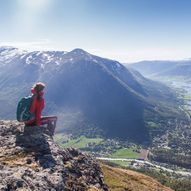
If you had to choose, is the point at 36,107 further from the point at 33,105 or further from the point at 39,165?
the point at 39,165

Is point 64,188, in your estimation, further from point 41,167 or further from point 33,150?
point 33,150

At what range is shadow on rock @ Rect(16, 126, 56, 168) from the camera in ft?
62.3

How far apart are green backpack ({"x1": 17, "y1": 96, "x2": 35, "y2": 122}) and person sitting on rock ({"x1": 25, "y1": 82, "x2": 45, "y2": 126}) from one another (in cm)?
21

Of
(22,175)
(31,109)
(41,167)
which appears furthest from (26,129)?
(22,175)

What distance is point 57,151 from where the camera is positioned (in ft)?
68.0

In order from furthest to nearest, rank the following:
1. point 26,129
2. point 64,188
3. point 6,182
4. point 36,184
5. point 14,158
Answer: point 26,129, point 14,158, point 64,188, point 36,184, point 6,182

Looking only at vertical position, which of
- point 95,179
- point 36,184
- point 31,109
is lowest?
point 95,179

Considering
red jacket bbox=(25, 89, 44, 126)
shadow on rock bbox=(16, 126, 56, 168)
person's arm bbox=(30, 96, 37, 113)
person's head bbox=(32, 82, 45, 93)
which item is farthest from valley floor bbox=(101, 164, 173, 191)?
person's head bbox=(32, 82, 45, 93)

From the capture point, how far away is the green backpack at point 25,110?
23.9 metres

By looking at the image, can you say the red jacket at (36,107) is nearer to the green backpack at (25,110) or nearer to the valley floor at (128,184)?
the green backpack at (25,110)

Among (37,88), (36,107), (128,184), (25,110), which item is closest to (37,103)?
(36,107)

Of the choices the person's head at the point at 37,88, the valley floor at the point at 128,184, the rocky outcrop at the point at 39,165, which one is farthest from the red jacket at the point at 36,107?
the valley floor at the point at 128,184

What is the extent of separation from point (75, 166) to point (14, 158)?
11.9ft

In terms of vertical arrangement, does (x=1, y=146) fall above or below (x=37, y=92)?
below
